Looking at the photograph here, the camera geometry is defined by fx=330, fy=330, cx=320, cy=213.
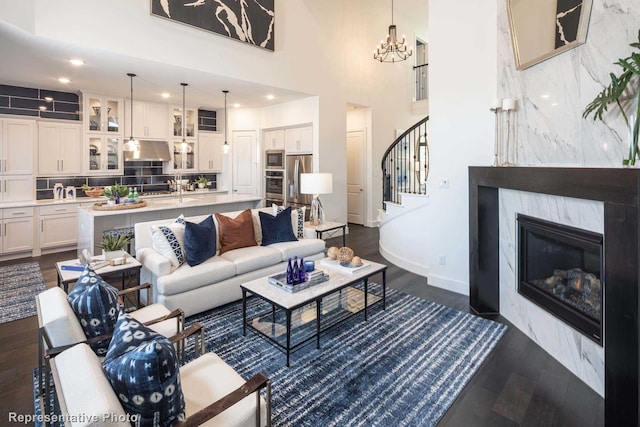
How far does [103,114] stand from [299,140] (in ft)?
13.0

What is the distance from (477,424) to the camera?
2047 mm

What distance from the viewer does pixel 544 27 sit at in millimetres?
2797

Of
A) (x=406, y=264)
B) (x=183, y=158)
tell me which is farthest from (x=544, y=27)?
(x=183, y=158)

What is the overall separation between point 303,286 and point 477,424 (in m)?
1.60

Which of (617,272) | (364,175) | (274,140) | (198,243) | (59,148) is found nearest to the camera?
(617,272)

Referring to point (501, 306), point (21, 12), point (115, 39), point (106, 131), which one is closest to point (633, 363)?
point (501, 306)

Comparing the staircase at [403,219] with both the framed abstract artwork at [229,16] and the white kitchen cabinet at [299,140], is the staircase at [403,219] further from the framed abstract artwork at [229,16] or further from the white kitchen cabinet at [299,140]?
the framed abstract artwork at [229,16]

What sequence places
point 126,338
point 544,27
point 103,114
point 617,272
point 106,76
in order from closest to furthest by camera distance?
point 126,338 → point 617,272 → point 544,27 → point 106,76 → point 103,114

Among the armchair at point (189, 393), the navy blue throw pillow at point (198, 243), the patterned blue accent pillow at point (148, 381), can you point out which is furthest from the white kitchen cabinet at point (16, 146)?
the patterned blue accent pillow at point (148, 381)

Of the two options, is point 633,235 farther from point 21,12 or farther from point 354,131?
point 354,131

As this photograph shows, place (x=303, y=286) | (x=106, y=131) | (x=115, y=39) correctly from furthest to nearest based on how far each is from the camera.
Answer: (x=106, y=131)
(x=115, y=39)
(x=303, y=286)

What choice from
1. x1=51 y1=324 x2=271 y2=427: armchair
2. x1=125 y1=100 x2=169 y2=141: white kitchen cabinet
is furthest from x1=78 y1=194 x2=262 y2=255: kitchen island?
x1=51 y1=324 x2=271 y2=427: armchair

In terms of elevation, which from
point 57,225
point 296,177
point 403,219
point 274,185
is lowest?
point 57,225

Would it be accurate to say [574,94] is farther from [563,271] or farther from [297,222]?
[297,222]
